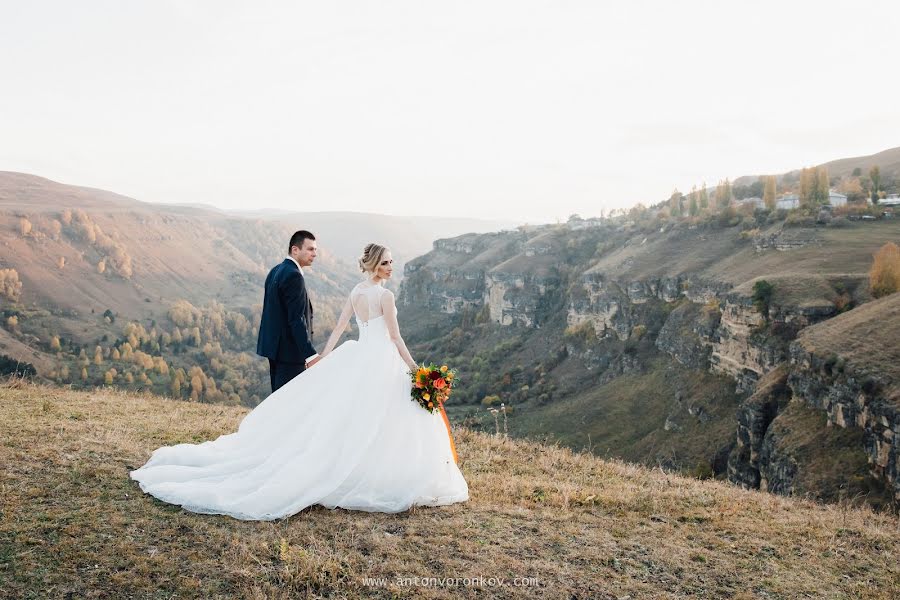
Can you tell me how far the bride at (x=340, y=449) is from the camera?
6.63 m

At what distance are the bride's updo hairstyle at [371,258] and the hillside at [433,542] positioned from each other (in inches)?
119

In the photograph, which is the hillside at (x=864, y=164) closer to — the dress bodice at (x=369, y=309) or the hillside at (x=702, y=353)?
the hillside at (x=702, y=353)

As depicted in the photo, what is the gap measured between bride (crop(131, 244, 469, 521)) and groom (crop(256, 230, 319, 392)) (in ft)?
1.72

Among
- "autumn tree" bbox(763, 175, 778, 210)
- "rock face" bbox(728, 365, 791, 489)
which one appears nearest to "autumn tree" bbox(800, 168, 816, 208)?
"autumn tree" bbox(763, 175, 778, 210)

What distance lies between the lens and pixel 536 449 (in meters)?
11.9

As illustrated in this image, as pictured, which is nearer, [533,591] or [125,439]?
[533,591]

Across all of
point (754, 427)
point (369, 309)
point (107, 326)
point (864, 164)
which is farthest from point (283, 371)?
point (864, 164)

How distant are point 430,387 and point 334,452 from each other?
4.72ft

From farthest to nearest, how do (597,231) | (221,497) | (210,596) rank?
(597,231) → (221,497) → (210,596)

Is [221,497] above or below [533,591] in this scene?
above

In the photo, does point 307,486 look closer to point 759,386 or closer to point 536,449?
point 536,449

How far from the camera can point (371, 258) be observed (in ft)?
24.2

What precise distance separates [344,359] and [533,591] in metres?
3.73

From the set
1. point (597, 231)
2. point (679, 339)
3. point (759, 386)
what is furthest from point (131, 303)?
point (759, 386)
